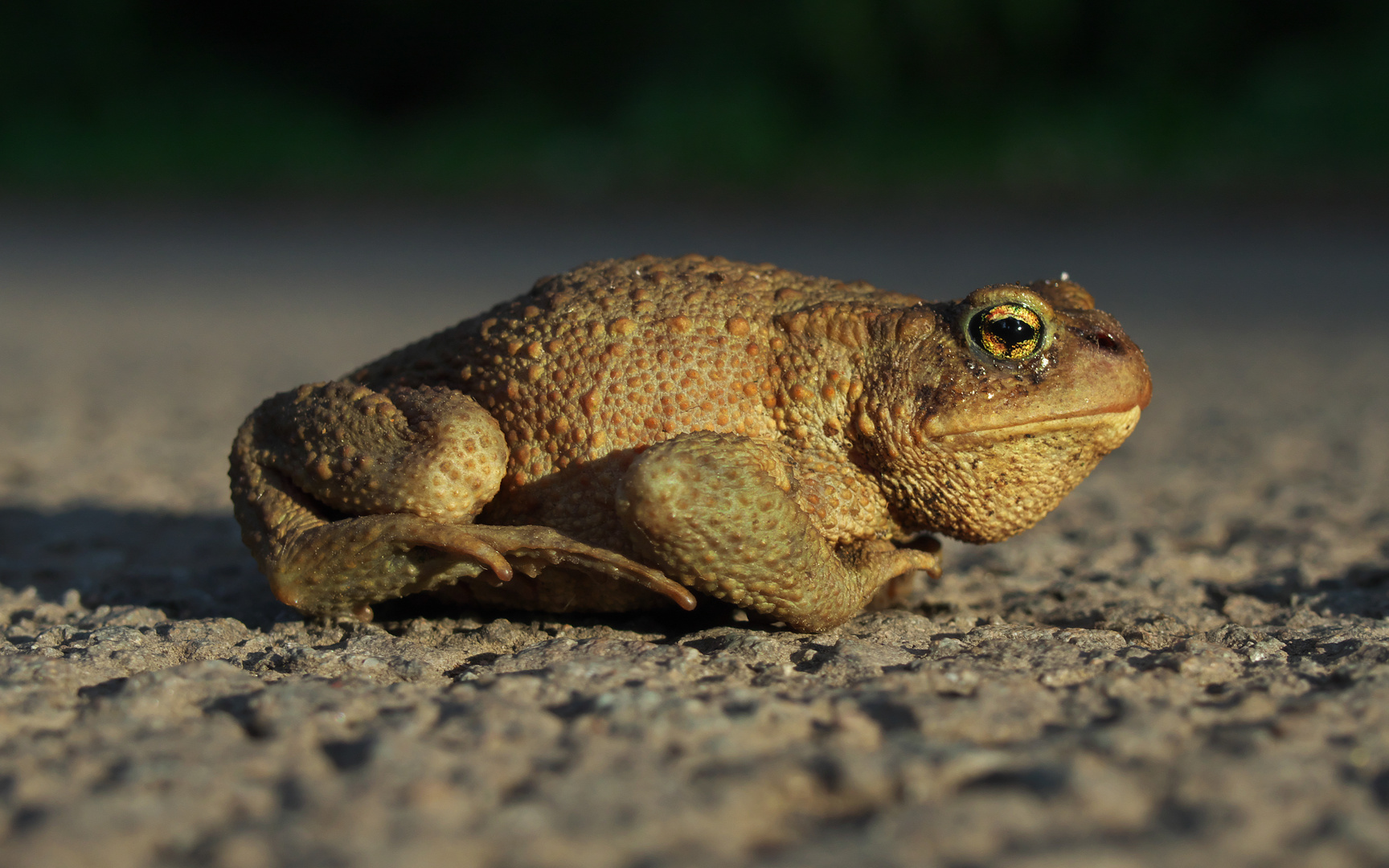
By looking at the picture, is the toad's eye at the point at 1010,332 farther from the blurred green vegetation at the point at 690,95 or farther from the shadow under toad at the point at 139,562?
the blurred green vegetation at the point at 690,95

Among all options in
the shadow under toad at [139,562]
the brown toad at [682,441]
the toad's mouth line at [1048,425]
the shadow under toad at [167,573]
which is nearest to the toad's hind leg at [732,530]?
the brown toad at [682,441]

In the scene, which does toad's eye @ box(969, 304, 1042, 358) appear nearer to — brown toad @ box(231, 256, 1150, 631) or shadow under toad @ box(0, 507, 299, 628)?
brown toad @ box(231, 256, 1150, 631)

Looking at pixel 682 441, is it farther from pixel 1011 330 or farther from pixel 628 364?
pixel 1011 330

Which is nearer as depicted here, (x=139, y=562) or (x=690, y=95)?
(x=139, y=562)

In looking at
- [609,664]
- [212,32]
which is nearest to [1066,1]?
[609,664]

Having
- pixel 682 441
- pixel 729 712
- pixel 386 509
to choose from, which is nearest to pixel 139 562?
pixel 386 509

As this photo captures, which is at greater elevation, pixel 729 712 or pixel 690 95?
pixel 690 95
